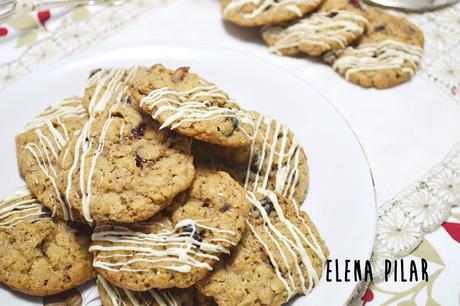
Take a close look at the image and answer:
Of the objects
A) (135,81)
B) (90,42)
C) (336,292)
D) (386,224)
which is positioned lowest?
(386,224)

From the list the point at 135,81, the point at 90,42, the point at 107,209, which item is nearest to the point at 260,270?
the point at 107,209

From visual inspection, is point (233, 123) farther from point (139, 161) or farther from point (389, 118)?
point (389, 118)

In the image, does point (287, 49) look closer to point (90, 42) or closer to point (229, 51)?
point (229, 51)

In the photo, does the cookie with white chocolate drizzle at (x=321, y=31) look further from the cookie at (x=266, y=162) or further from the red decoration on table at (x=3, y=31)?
the red decoration on table at (x=3, y=31)

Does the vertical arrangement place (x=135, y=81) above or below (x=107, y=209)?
above

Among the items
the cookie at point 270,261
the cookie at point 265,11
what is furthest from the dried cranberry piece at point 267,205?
the cookie at point 265,11

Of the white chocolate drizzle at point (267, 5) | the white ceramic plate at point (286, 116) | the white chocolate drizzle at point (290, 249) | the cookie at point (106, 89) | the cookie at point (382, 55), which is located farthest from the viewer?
the white chocolate drizzle at point (267, 5)

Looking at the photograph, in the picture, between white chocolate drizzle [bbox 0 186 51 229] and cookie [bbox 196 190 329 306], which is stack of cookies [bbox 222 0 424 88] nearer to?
cookie [bbox 196 190 329 306]
